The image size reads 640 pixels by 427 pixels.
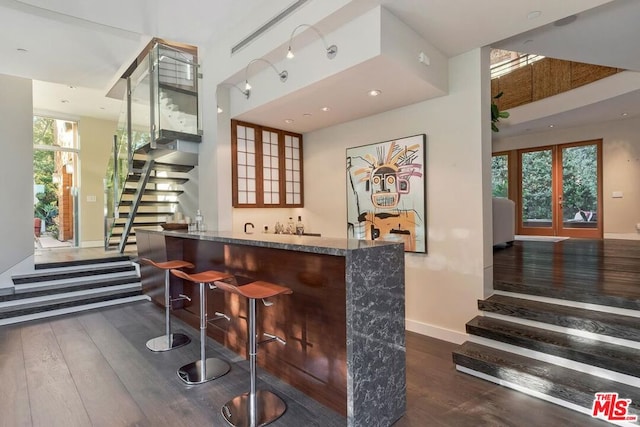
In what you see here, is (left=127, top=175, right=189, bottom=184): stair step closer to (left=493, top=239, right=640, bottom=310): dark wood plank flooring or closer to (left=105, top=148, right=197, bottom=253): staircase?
(left=105, top=148, right=197, bottom=253): staircase

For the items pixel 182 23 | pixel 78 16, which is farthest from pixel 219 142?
pixel 78 16

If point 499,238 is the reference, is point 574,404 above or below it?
below

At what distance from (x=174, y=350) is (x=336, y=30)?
3.57 metres

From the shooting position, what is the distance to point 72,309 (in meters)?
4.70

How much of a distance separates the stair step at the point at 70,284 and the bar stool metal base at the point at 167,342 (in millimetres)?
2278

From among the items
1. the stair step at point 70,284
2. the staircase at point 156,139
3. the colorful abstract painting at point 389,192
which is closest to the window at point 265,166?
the staircase at point 156,139

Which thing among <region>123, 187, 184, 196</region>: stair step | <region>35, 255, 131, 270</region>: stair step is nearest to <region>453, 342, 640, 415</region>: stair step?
<region>123, 187, 184, 196</region>: stair step

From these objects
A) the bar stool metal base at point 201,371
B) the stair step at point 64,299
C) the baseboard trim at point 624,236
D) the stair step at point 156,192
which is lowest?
the bar stool metal base at point 201,371

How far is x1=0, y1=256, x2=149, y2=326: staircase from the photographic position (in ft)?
14.6

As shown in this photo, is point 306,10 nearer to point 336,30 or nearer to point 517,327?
point 336,30

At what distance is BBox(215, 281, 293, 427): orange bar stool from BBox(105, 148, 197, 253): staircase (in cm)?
366

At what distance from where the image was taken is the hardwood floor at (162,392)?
88.0 inches

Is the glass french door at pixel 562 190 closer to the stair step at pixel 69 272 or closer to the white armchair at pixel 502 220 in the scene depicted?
the white armchair at pixel 502 220

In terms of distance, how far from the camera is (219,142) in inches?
183
